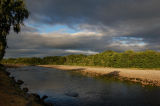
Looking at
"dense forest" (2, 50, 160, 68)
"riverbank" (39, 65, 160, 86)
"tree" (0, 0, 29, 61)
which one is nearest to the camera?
"tree" (0, 0, 29, 61)

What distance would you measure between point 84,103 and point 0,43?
1215 cm

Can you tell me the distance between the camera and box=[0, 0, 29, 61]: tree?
612 inches

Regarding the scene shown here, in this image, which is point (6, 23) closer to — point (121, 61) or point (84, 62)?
point (121, 61)

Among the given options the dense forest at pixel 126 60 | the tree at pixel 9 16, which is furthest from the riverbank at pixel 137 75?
the tree at pixel 9 16

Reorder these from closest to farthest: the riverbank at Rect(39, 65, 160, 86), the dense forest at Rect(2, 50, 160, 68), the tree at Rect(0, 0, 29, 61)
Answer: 1. the tree at Rect(0, 0, 29, 61)
2. the riverbank at Rect(39, 65, 160, 86)
3. the dense forest at Rect(2, 50, 160, 68)

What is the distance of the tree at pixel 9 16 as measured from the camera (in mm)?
15547

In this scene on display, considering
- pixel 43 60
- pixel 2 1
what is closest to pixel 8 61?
pixel 43 60

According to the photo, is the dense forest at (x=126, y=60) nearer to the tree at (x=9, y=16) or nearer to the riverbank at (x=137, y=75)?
the riverbank at (x=137, y=75)

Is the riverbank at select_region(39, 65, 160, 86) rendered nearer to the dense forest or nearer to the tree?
the dense forest

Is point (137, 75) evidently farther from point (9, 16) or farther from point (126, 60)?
point (9, 16)

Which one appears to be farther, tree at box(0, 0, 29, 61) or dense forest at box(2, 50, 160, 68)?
dense forest at box(2, 50, 160, 68)

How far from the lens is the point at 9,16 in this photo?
16172 millimetres

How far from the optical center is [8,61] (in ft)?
571

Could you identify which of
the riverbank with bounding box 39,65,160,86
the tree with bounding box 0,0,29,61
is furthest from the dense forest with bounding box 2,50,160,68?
the tree with bounding box 0,0,29,61
